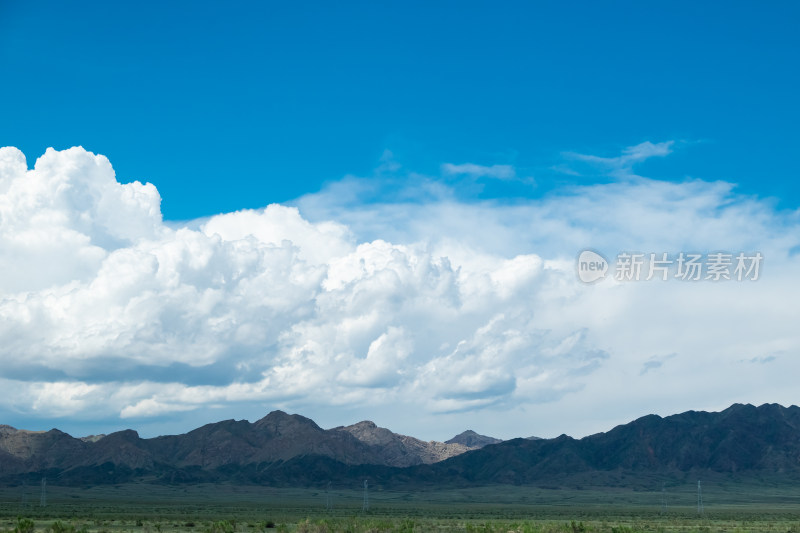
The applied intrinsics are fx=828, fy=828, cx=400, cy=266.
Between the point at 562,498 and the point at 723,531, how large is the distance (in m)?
115

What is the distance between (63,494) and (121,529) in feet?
440

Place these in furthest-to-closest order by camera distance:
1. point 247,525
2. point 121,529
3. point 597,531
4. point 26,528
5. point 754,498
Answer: point 754,498
point 247,525
point 121,529
point 597,531
point 26,528

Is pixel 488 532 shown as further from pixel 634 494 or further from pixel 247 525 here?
pixel 634 494

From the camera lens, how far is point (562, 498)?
179375 mm

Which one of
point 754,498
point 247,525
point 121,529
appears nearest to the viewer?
point 121,529

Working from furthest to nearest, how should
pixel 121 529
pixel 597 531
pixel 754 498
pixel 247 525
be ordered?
pixel 754 498
pixel 247 525
pixel 121 529
pixel 597 531

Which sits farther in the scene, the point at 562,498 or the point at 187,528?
the point at 562,498

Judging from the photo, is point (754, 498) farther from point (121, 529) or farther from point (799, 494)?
point (121, 529)

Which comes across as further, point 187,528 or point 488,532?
point 187,528

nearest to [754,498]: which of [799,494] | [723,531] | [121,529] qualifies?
[799,494]

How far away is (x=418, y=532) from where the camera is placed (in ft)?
192

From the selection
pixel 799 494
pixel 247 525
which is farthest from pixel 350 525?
pixel 799 494

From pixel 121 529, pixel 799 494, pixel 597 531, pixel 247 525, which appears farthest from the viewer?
pixel 799 494

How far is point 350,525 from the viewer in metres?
53.1
